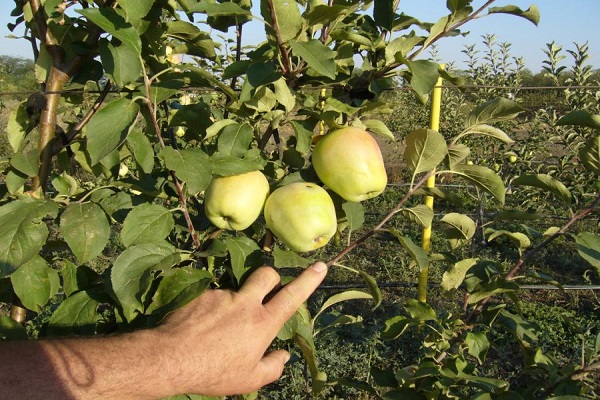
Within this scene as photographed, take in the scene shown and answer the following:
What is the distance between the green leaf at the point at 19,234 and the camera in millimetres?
771

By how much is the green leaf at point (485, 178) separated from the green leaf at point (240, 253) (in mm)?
377

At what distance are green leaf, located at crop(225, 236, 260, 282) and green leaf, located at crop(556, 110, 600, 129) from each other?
1.96 feet

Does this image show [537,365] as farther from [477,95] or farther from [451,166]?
[477,95]

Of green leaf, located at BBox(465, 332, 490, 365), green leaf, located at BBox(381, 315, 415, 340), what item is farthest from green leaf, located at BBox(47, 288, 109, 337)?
green leaf, located at BBox(465, 332, 490, 365)

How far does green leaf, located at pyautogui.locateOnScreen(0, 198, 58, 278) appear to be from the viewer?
2.53 feet

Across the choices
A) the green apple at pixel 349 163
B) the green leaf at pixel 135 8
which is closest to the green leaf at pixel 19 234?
the green leaf at pixel 135 8

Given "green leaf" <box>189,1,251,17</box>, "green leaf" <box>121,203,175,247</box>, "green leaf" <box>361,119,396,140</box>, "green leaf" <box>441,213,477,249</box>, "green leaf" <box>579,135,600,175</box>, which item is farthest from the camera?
"green leaf" <box>441,213,477,249</box>

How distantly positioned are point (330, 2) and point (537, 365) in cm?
86

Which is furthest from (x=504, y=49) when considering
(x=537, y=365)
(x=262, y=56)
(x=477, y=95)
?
(x=262, y=56)

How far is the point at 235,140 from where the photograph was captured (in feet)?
2.68

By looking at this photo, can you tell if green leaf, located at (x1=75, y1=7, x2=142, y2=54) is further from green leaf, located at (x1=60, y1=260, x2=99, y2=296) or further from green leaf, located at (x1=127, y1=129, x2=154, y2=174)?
green leaf, located at (x1=60, y1=260, x2=99, y2=296)

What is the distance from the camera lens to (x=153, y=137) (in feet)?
3.66

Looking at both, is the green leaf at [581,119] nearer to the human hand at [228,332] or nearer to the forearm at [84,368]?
the human hand at [228,332]

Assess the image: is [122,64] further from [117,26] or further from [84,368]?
[84,368]
